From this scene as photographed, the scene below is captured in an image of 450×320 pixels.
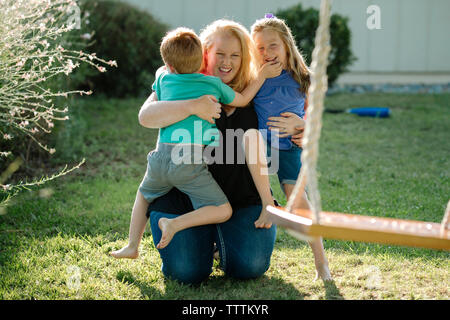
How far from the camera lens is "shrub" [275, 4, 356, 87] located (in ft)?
27.6

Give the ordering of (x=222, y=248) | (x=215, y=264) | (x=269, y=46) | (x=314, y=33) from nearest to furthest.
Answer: (x=222, y=248) → (x=269, y=46) → (x=215, y=264) → (x=314, y=33)

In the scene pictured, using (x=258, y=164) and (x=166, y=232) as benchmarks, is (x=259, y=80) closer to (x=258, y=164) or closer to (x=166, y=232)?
(x=258, y=164)

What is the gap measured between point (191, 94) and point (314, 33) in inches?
242

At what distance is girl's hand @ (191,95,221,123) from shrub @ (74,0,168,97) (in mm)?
5491

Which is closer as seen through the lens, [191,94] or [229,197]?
[191,94]

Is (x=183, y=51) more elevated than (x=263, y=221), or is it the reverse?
(x=183, y=51)

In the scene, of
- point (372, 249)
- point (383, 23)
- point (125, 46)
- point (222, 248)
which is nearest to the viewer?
point (222, 248)

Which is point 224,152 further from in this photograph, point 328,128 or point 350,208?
point 328,128

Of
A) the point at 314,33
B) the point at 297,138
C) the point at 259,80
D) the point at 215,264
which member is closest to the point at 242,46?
the point at 259,80

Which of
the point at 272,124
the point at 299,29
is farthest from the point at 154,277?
the point at 299,29

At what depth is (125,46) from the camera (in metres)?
8.11

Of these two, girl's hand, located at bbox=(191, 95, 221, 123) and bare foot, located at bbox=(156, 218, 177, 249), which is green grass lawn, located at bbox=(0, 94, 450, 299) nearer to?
bare foot, located at bbox=(156, 218, 177, 249)

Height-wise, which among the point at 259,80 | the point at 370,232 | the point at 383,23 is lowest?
the point at 370,232
